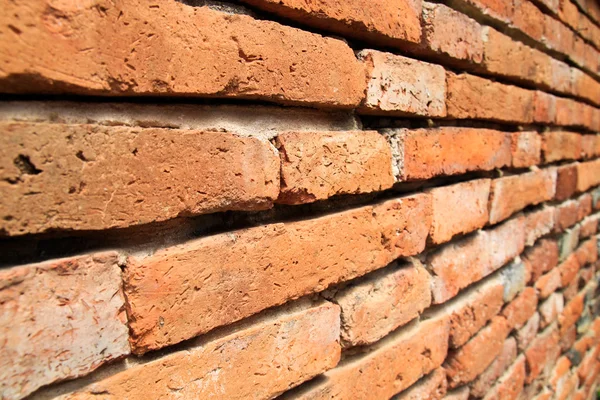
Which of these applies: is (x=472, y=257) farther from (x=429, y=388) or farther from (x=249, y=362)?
(x=249, y=362)

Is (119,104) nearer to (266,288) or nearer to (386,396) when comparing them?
(266,288)

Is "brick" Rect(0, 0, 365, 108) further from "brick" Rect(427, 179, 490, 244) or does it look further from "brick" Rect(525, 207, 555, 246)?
"brick" Rect(525, 207, 555, 246)

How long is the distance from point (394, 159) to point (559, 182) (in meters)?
1.19

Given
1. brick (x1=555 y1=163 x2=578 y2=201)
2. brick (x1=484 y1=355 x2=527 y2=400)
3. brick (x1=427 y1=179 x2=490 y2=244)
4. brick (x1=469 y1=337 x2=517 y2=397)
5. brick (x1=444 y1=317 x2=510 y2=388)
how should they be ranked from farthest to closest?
brick (x1=555 y1=163 x2=578 y2=201) < brick (x1=484 y1=355 x2=527 y2=400) < brick (x1=469 y1=337 x2=517 y2=397) < brick (x1=444 y1=317 x2=510 y2=388) < brick (x1=427 y1=179 x2=490 y2=244)

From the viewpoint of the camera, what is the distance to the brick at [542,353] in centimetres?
160

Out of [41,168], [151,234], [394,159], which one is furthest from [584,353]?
[41,168]

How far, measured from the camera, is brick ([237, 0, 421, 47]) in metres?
0.66

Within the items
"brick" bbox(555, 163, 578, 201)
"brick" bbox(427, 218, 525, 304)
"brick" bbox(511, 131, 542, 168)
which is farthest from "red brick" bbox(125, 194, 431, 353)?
"brick" bbox(555, 163, 578, 201)

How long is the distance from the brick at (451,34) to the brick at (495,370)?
0.90m

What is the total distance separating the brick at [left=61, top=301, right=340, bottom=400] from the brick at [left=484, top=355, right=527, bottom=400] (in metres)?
0.84

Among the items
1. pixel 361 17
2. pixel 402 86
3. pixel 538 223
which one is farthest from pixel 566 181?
pixel 361 17

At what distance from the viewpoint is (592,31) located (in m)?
2.02

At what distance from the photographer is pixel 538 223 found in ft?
5.19

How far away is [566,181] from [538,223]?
0.35 metres
